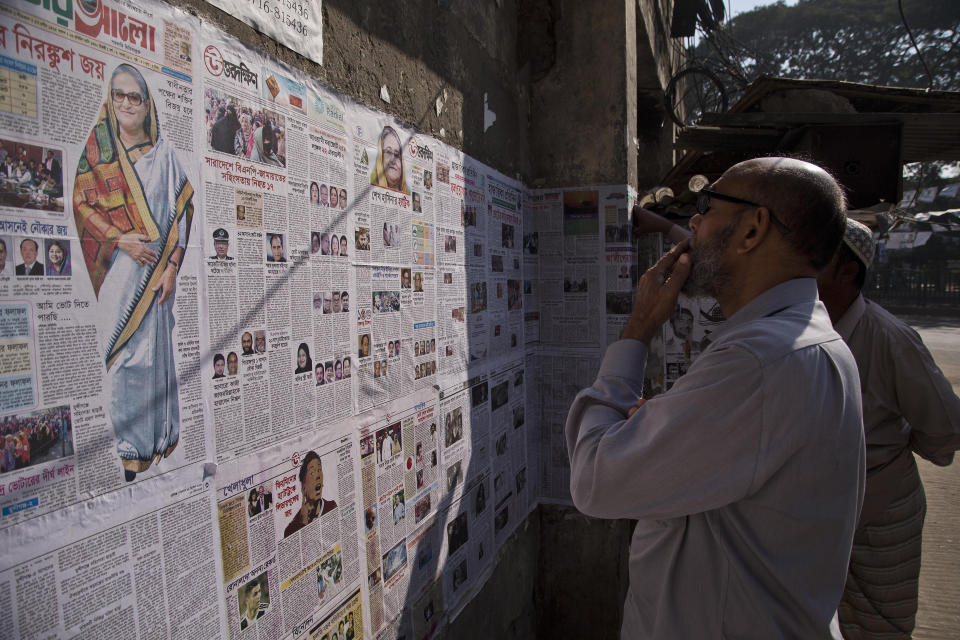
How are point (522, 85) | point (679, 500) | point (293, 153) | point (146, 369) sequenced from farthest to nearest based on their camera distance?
point (522, 85) → point (293, 153) → point (679, 500) → point (146, 369)

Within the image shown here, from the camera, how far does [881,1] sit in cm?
3098

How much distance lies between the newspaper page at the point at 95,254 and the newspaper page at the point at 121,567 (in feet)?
0.13

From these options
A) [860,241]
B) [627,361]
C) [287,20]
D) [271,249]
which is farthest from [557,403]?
[287,20]

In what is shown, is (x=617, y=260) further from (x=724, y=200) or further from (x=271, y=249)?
(x=271, y=249)

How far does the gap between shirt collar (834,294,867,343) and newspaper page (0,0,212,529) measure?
2485 mm

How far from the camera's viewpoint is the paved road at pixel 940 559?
360 cm

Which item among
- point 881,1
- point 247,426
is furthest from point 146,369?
point 881,1

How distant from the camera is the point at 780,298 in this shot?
126 cm

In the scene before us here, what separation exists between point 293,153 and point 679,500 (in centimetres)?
115

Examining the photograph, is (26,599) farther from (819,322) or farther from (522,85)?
(522,85)

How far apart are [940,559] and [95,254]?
5802mm

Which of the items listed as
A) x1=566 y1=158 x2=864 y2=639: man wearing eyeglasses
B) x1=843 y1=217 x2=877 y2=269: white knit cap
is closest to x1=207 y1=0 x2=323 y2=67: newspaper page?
x1=566 y1=158 x2=864 y2=639: man wearing eyeglasses

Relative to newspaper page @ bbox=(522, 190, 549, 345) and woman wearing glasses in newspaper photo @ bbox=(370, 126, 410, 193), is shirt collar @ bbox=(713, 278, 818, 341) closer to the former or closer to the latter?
woman wearing glasses in newspaper photo @ bbox=(370, 126, 410, 193)

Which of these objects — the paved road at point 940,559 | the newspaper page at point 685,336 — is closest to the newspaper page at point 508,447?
the newspaper page at point 685,336
